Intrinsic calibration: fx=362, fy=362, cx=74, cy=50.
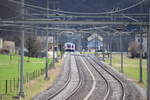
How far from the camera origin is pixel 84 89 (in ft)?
83.2

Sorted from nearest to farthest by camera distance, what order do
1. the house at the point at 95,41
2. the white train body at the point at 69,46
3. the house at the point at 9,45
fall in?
1. the house at the point at 95,41
2. the house at the point at 9,45
3. the white train body at the point at 69,46

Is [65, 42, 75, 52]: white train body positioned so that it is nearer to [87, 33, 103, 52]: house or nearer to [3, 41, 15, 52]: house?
[87, 33, 103, 52]: house

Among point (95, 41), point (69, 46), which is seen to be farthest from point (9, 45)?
point (95, 41)

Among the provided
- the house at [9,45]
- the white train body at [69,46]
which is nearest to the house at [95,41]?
the white train body at [69,46]

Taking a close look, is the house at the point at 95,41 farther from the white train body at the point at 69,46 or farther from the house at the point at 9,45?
the house at the point at 9,45

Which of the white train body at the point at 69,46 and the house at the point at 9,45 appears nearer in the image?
the house at the point at 9,45

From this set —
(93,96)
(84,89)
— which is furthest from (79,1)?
(93,96)

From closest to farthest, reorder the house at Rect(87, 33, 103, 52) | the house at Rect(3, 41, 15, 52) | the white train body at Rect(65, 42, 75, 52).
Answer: the house at Rect(87, 33, 103, 52)
the house at Rect(3, 41, 15, 52)
the white train body at Rect(65, 42, 75, 52)

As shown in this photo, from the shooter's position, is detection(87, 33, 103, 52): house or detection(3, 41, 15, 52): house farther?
detection(3, 41, 15, 52): house

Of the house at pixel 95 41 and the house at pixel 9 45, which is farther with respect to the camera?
the house at pixel 9 45

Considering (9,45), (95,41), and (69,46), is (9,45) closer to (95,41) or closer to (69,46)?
(69,46)

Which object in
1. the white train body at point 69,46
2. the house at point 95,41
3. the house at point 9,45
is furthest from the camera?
the white train body at point 69,46

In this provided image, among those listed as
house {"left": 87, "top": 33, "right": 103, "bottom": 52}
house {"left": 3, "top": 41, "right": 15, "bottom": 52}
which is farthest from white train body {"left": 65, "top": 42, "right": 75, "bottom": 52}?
house {"left": 3, "top": 41, "right": 15, "bottom": 52}

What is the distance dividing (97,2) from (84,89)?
7082mm
